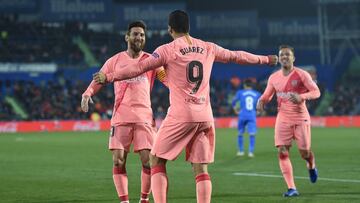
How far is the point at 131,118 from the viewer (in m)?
11.3

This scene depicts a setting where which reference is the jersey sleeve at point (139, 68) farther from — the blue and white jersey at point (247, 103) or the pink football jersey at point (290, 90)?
the blue and white jersey at point (247, 103)

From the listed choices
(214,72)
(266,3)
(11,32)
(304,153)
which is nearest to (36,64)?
(11,32)

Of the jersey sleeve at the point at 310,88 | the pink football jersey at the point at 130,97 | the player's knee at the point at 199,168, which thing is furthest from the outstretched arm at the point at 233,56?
the jersey sleeve at the point at 310,88

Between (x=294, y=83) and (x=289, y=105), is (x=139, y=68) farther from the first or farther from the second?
(x=289, y=105)

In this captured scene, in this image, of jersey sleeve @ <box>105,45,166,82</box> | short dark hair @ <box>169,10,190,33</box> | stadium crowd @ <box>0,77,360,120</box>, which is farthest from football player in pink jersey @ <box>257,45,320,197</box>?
Result: stadium crowd @ <box>0,77,360,120</box>

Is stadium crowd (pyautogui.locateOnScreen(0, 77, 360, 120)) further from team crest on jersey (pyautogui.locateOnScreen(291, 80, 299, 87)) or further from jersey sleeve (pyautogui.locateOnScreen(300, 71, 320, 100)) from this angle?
jersey sleeve (pyautogui.locateOnScreen(300, 71, 320, 100))

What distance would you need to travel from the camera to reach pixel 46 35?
53.1 m

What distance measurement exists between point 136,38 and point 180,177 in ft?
20.9

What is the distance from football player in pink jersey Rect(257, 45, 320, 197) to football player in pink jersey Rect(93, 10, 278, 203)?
15.1 ft

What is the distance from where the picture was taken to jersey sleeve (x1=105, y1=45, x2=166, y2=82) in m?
8.69

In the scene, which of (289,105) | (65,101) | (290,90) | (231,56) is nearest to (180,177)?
(289,105)

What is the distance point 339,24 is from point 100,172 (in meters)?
47.4

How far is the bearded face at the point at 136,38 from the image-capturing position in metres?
11.0

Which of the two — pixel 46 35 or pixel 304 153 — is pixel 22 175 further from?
pixel 46 35
